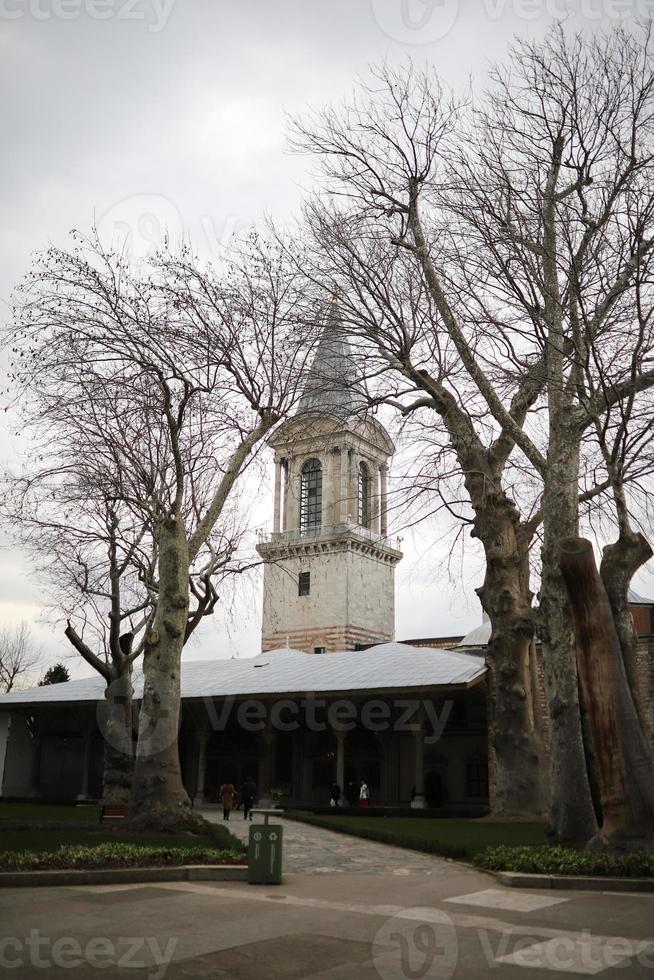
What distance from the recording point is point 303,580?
58625 mm

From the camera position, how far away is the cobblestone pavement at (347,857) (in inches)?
441

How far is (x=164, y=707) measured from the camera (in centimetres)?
1434

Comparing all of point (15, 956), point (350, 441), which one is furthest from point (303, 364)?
point (350, 441)

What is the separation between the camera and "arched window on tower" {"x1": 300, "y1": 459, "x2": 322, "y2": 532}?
5931cm

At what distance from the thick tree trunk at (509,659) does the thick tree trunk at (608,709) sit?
6.27m

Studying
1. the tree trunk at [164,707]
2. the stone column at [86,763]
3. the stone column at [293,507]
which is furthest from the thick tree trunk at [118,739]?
the stone column at [293,507]

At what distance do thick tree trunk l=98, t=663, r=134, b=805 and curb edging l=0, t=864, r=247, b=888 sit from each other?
13.6m

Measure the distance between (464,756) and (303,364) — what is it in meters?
17.4

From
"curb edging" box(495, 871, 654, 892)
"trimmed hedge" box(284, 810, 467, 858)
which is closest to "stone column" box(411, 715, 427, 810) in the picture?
"trimmed hedge" box(284, 810, 467, 858)

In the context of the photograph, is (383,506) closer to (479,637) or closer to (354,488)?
(479,637)

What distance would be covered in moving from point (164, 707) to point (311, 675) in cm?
1352

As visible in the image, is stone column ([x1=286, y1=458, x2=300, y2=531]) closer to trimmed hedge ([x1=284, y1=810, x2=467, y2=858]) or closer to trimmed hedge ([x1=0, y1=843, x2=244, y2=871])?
trimmed hedge ([x1=284, y1=810, x2=467, y2=858])

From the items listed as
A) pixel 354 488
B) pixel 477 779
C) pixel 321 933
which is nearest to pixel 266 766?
pixel 477 779

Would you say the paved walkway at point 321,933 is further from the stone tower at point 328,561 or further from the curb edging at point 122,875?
the stone tower at point 328,561
